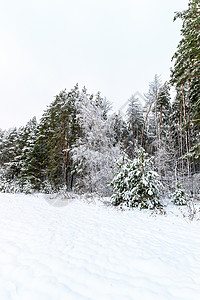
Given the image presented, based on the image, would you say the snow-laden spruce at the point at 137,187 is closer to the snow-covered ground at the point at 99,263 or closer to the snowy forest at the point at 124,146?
the snowy forest at the point at 124,146

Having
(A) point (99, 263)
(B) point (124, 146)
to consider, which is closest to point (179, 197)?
(A) point (99, 263)

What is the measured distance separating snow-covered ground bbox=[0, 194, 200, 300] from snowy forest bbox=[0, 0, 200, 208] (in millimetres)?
3666

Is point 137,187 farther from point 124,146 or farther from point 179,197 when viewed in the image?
point 124,146

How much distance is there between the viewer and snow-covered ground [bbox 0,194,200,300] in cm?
202

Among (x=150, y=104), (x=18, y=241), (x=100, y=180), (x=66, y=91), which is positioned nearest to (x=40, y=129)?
(x=66, y=91)

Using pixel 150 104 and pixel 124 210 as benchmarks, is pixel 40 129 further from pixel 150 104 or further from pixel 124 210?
pixel 124 210

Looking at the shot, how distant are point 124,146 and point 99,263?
44.8 feet

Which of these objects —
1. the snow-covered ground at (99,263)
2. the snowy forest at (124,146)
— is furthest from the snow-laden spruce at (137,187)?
the snow-covered ground at (99,263)

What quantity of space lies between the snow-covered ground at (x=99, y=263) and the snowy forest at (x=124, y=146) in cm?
367

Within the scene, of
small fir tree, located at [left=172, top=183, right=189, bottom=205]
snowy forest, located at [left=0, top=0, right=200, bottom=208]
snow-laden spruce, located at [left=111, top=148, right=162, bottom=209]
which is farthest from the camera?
small fir tree, located at [left=172, top=183, right=189, bottom=205]

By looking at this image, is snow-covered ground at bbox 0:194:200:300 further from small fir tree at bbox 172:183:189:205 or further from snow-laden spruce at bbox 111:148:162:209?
small fir tree at bbox 172:183:189:205

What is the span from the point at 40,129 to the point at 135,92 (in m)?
12.8

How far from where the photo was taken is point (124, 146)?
16.0 meters

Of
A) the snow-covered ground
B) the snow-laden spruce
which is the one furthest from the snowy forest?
the snow-covered ground
